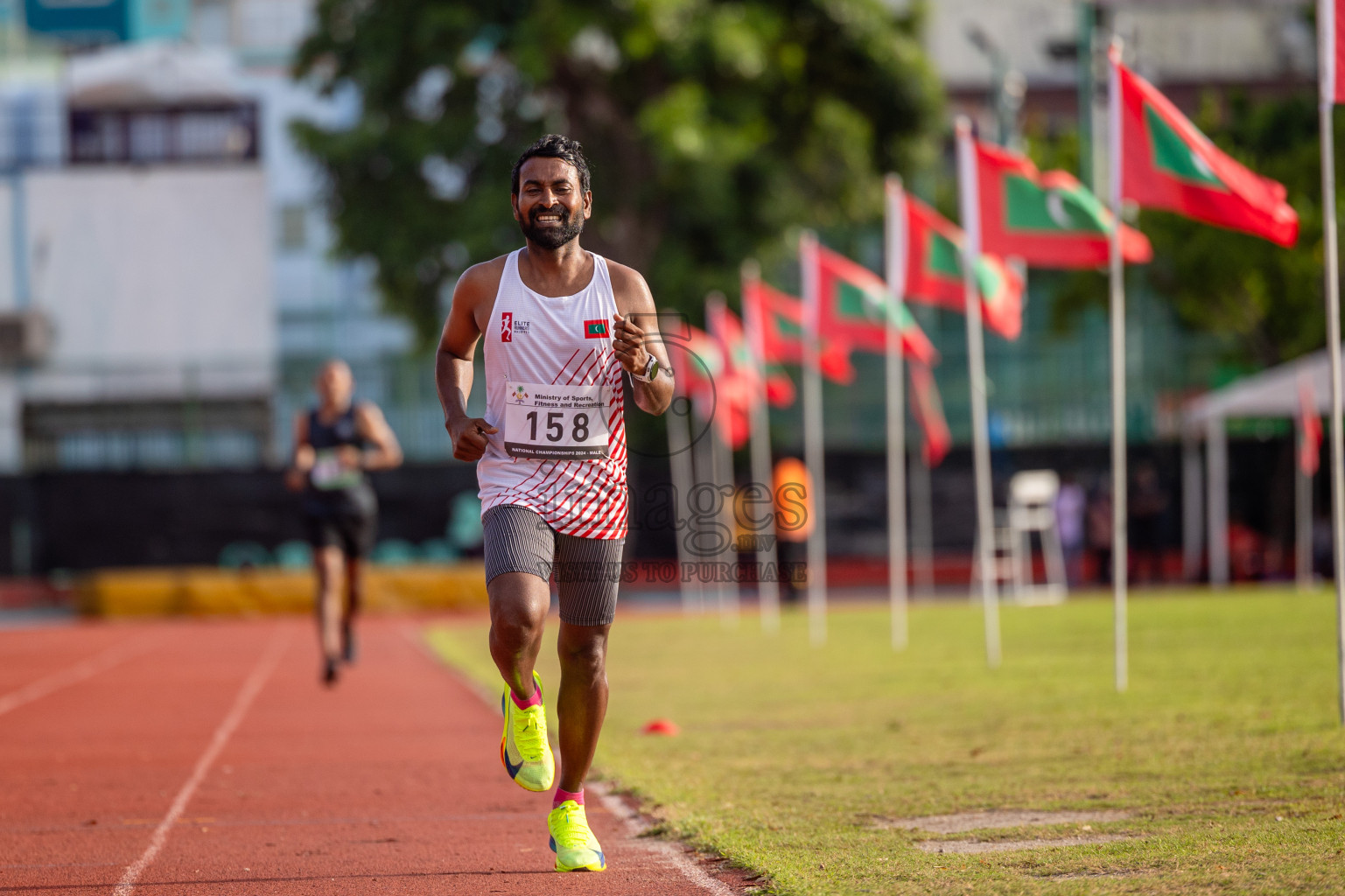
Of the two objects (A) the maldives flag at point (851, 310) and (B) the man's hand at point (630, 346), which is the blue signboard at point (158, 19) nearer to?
(A) the maldives flag at point (851, 310)

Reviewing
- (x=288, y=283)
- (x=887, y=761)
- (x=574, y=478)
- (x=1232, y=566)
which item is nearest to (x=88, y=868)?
(x=574, y=478)

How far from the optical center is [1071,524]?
94.1ft

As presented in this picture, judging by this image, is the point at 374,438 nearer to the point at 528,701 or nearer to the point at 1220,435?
the point at 528,701

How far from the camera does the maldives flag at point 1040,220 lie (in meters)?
12.7

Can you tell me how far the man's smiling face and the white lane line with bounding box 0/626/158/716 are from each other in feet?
26.3

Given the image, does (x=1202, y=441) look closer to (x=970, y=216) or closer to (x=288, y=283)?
(x=970, y=216)

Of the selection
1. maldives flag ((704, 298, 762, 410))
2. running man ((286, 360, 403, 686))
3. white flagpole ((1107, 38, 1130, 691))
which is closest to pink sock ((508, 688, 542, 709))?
white flagpole ((1107, 38, 1130, 691))

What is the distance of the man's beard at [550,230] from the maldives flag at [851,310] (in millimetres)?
12184

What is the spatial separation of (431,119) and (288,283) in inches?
831

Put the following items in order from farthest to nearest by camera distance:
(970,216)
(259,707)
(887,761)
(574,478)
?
(970,216) → (259,707) → (887,761) → (574,478)

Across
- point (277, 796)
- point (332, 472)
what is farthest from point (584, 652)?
point (332, 472)

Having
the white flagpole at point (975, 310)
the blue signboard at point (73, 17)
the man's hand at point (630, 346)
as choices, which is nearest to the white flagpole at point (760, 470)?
the white flagpole at point (975, 310)

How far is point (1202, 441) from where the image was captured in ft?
96.2

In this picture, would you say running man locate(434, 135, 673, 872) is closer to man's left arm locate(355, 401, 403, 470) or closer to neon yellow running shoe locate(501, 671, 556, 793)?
neon yellow running shoe locate(501, 671, 556, 793)
